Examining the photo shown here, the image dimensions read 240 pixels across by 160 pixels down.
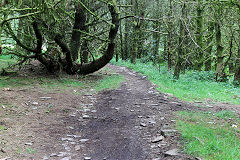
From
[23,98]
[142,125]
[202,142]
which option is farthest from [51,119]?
[202,142]

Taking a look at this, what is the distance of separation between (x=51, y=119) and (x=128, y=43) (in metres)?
22.7

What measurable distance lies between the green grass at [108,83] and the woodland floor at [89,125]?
3.71ft

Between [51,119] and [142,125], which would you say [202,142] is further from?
[51,119]

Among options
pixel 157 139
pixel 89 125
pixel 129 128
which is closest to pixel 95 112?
pixel 89 125

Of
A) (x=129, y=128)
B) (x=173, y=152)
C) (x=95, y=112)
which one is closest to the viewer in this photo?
(x=173, y=152)

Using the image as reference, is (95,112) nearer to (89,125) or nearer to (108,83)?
(89,125)

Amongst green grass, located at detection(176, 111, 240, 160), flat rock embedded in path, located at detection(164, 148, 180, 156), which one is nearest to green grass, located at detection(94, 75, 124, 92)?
green grass, located at detection(176, 111, 240, 160)

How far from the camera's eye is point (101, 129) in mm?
6355

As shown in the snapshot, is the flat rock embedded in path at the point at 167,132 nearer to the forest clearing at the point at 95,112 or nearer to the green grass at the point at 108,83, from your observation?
the forest clearing at the point at 95,112

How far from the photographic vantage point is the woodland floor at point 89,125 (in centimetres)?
493

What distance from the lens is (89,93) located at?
33.5 ft

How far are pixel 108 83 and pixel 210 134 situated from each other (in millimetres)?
7362

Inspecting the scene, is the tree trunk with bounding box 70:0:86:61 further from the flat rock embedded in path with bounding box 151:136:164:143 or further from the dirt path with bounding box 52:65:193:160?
the flat rock embedded in path with bounding box 151:136:164:143

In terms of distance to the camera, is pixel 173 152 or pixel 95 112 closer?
pixel 173 152
